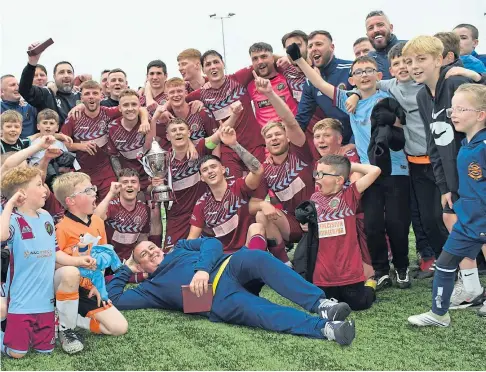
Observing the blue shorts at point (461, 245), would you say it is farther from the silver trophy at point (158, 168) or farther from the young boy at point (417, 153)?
the silver trophy at point (158, 168)

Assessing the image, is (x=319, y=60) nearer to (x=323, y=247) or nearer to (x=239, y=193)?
(x=239, y=193)

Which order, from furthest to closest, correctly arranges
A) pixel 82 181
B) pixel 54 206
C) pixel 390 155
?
1. pixel 54 206
2. pixel 390 155
3. pixel 82 181

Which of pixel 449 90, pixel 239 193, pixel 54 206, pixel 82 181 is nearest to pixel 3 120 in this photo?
pixel 54 206

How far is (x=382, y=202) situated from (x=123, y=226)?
2459mm

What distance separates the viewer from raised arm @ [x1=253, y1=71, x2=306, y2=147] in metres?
4.83

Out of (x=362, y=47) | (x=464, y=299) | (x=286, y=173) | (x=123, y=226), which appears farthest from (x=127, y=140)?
(x=464, y=299)

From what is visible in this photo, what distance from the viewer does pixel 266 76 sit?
5.92 metres

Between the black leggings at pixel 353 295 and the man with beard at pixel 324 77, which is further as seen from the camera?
the man with beard at pixel 324 77

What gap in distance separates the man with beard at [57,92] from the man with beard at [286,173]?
8.34ft

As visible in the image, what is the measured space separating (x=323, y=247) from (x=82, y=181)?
65.7 inches

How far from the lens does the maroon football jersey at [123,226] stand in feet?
18.2

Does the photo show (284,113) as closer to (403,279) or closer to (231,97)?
(231,97)

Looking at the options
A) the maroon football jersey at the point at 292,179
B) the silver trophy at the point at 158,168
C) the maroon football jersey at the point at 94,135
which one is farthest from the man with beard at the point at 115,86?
the maroon football jersey at the point at 292,179

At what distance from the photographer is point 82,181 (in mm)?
3797
